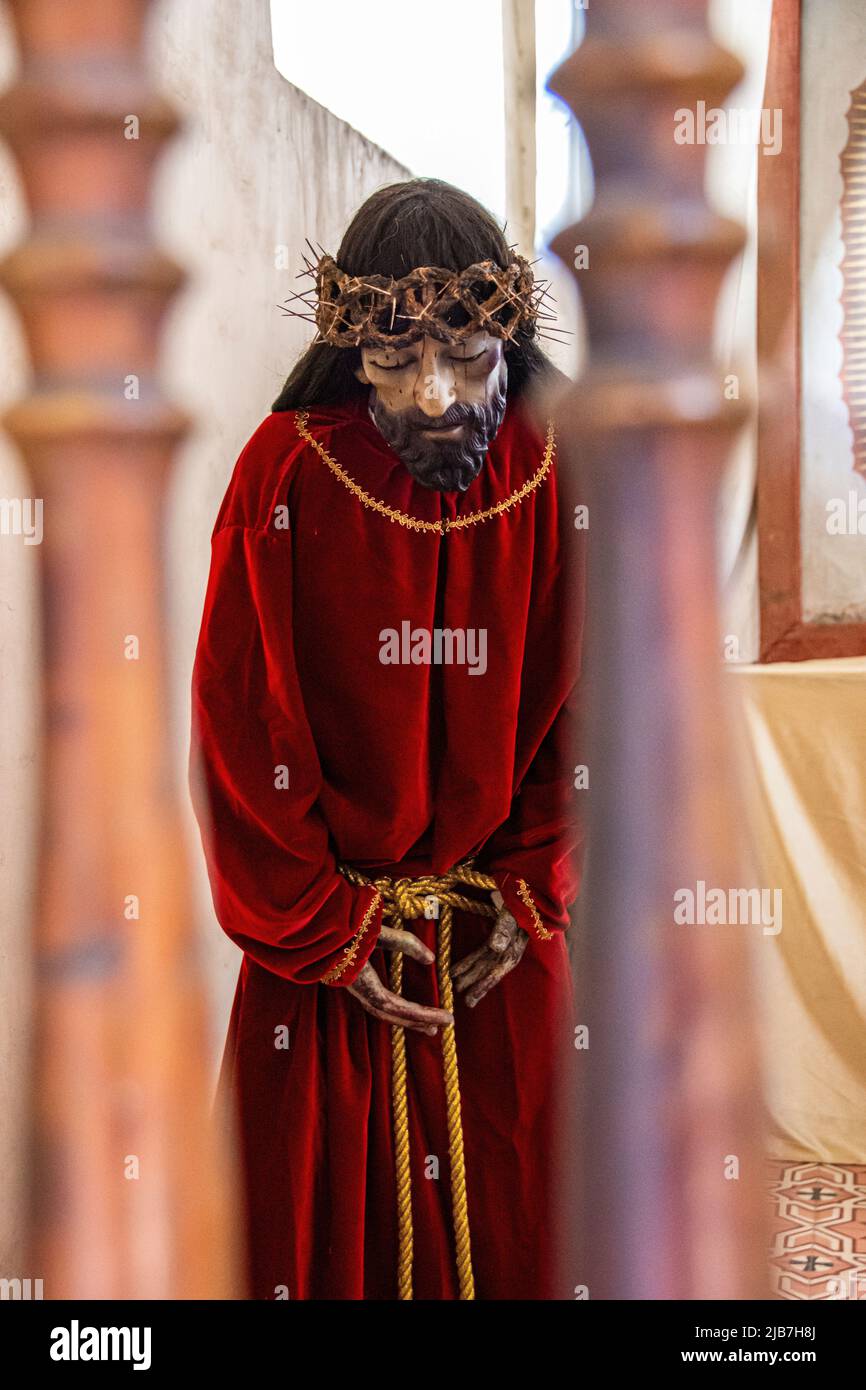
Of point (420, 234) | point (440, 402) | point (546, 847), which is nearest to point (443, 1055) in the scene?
point (546, 847)

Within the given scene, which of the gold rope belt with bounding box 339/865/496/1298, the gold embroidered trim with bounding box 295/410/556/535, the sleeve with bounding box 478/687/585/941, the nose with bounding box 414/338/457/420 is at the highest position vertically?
the nose with bounding box 414/338/457/420

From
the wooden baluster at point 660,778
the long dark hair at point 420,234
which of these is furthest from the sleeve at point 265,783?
the wooden baluster at point 660,778

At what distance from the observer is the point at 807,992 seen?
7.54 ft

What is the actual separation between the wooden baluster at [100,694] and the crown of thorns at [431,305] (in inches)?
12.7

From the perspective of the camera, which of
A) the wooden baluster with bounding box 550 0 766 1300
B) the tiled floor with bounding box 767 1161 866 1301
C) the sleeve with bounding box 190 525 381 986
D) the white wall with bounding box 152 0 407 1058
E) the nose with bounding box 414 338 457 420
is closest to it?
the wooden baluster with bounding box 550 0 766 1300

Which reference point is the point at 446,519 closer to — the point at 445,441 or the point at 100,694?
the point at 445,441

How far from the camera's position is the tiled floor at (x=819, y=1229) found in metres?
1.85

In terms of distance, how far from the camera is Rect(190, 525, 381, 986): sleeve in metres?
1.06

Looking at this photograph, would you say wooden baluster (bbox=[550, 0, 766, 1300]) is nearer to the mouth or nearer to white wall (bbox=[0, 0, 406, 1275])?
the mouth

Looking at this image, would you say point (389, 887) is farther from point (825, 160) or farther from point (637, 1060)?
point (825, 160)

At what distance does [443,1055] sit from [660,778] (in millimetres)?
588

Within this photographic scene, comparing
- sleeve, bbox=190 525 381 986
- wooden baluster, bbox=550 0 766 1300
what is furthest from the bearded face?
wooden baluster, bbox=550 0 766 1300

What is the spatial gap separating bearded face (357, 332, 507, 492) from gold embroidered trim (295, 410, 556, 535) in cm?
6
